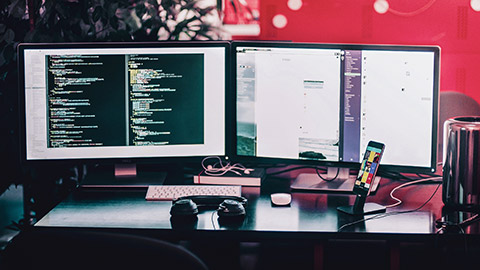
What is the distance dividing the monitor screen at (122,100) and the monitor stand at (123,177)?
9 cm

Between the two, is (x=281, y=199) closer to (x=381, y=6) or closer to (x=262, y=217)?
(x=262, y=217)

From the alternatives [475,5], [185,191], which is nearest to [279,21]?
[475,5]

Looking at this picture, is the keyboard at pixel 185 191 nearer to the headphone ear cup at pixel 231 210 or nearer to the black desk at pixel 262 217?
the black desk at pixel 262 217

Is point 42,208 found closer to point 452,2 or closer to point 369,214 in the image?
point 369,214

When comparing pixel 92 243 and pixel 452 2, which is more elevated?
pixel 452 2

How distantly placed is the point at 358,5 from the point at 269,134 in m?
1.59

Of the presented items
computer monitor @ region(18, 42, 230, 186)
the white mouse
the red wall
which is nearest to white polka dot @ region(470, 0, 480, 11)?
the red wall

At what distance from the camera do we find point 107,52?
183 centimetres

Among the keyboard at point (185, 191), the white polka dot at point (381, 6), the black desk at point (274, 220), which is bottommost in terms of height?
the black desk at point (274, 220)

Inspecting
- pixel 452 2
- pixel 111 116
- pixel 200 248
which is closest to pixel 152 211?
pixel 111 116

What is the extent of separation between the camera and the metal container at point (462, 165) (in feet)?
5.21

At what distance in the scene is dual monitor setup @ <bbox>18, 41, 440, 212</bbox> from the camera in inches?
69.2

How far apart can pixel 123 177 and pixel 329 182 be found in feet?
2.33

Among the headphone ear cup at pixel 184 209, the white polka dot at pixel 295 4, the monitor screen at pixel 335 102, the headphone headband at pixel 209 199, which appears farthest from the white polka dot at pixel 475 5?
the headphone ear cup at pixel 184 209
